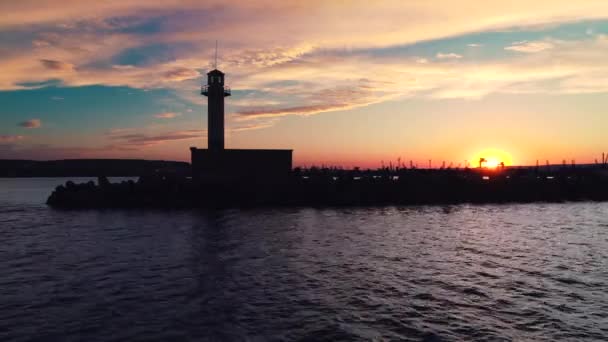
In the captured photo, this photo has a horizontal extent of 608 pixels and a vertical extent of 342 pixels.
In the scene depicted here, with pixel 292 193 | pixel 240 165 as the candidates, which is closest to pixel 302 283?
pixel 292 193

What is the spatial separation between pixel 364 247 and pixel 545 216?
24554 mm

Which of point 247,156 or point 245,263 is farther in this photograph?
point 247,156

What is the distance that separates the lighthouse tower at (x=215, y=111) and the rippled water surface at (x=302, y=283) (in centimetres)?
2120

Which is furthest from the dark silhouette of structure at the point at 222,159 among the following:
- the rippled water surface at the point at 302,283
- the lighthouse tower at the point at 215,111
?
the rippled water surface at the point at 302,283

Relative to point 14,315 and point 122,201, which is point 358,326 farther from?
point 122,201

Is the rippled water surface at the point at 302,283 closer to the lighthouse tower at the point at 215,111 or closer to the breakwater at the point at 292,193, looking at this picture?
Answer: the breakwater at the point at 292,193

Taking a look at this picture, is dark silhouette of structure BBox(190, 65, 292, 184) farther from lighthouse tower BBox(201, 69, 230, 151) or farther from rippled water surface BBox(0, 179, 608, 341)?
rippled water surface BBox(0, 179, 608, 341)

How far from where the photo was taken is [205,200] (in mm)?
45625

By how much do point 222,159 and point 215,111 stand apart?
5902mm

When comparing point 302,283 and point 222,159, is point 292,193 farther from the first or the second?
point 302,283

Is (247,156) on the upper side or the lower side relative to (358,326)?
upper

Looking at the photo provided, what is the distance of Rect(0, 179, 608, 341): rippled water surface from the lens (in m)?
10.8

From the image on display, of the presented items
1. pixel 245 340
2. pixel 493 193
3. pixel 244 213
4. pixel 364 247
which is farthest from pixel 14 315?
pixel 493 193

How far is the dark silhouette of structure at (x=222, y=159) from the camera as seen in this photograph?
48094mm
